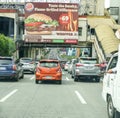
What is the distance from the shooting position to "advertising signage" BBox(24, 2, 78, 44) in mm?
68250

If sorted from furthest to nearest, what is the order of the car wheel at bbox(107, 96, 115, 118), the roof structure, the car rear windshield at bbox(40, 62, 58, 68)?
the roof structure < the car rear windshield at bbox(40, 62, 58, 68) < the car wheel at bbox(107, 96, 115, 118)

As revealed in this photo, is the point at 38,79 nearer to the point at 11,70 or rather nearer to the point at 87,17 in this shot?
the point at 11,70

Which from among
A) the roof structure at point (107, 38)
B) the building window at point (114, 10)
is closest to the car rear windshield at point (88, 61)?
the roof structure at point (107, 38)

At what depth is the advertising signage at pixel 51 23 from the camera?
68.2 meters

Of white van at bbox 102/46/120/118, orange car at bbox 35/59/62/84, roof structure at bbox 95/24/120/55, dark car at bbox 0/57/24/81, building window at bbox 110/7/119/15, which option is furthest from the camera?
building window at bbox 110/7/119/15

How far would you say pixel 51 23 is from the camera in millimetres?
68500

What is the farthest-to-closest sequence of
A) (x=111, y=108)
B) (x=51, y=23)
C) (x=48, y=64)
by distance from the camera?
1. (x=51, y=23)
2. (x=48, y=64)
3. (x=111, y=108)

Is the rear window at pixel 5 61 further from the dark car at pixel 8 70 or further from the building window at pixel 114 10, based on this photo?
the building window at pixel 114 10

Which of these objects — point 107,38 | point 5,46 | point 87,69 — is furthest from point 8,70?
point 107,38

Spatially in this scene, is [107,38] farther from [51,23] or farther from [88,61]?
[88,61]

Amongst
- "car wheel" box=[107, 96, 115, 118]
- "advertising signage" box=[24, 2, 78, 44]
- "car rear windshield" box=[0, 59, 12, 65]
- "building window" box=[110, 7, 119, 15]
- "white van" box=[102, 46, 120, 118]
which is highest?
"building window" box=[110, 7, 119, 15]

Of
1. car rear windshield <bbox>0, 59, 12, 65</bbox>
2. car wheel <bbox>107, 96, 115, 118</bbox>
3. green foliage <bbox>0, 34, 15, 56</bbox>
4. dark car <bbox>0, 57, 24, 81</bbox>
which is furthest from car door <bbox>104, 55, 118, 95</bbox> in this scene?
green foliage <bbox>0, 34, 15, 56</bbox>

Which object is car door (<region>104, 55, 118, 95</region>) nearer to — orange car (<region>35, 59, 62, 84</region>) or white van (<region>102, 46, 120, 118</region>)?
white van (<region>102, 46, 120, 118</region>)

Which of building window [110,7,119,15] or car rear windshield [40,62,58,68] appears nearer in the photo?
car rear windshield [40,62,58,68]
